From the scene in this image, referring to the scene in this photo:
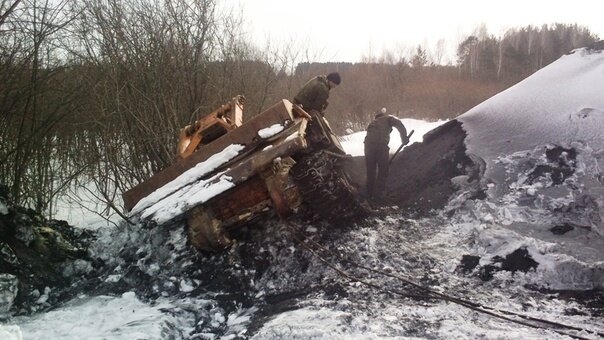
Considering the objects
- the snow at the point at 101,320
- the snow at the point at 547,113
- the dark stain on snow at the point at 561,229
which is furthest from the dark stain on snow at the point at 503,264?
the snow at the point at 101,320

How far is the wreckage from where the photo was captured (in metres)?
4.56

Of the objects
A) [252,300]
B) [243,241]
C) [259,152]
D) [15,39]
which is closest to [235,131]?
[259,152]

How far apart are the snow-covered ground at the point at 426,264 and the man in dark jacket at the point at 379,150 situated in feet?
3.16

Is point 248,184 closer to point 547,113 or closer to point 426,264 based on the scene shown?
point 426,264

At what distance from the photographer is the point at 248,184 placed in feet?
15.8

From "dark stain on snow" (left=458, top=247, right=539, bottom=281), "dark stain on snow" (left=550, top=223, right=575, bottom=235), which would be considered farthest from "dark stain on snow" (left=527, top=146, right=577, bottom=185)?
"dark stain on snow" (left=458, top=247, right=539, bottom=281)

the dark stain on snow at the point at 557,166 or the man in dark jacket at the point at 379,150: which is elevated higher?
the man in dark jacket at the point at 379,150

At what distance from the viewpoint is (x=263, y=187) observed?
4.86m

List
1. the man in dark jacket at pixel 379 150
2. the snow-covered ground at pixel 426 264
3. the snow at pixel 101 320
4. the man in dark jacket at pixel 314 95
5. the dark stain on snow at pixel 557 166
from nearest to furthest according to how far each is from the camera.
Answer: the snow-covered ground at pixel 426 264
the snow at pixel 101 320
the dark stain on snow at pixel 557 166
the man in dark jacket at pixel 314 95
the man in dark jacket at pixel 379 150

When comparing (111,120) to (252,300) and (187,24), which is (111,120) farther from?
(252,300)

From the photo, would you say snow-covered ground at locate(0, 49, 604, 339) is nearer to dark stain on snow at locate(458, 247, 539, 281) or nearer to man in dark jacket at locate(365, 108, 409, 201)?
dark stain on snow at locate(458, 247, 539, 281)

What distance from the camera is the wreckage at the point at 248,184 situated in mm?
4559

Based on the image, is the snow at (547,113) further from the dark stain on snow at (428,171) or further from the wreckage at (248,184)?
the wreckage at (248,184)

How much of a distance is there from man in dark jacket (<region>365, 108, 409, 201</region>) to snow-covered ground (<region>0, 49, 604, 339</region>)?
0.96 meters
